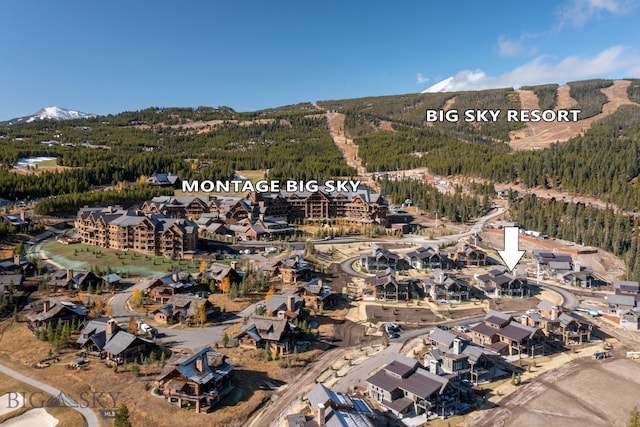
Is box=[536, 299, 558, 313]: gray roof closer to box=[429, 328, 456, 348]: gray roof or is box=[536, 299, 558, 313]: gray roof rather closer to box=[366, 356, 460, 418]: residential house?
box=[429, 328, 456, 348]: gray roof

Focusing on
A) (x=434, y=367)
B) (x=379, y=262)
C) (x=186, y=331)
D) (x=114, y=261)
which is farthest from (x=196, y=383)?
(x=114, y=261)

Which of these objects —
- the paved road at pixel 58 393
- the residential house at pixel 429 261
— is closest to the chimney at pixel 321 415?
the paved road at pixel 58 393

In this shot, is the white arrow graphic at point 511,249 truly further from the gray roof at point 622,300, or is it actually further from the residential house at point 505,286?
the gray roof at point 622,300

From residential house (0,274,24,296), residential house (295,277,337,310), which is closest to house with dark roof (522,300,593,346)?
residential house (295,277,337,310)

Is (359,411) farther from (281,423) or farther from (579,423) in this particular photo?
(579,423)

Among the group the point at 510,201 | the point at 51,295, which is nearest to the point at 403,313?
the point at 51,295
